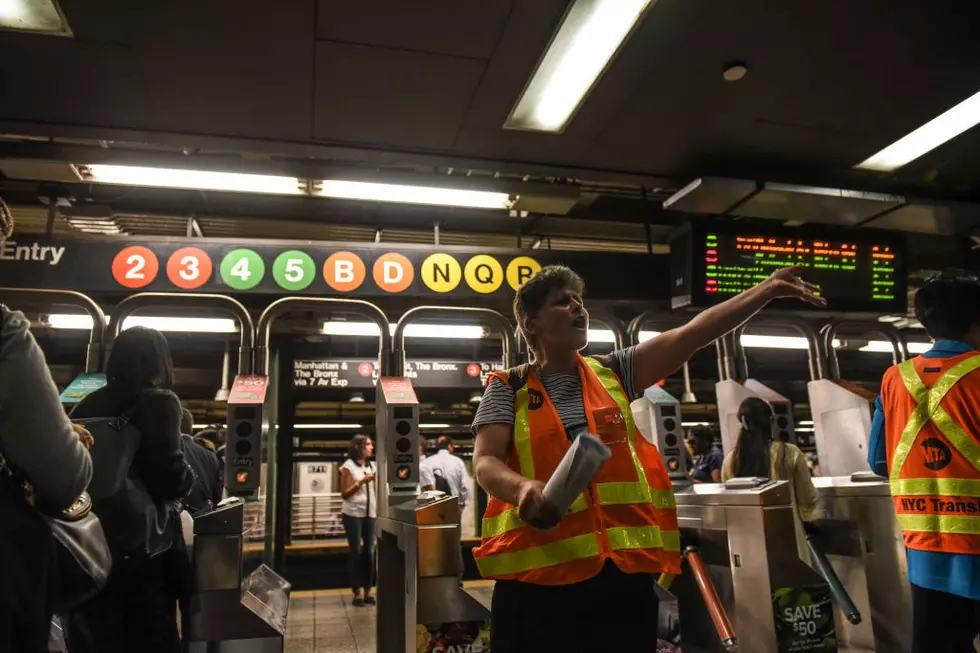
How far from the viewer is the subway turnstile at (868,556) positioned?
3.65m

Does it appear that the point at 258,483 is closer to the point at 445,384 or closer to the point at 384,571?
the point at 384,571

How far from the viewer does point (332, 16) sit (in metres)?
2.82

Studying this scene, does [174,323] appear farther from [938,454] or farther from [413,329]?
[938,454]

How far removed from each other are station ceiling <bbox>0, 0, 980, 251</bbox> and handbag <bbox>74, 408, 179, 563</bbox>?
5.69ft

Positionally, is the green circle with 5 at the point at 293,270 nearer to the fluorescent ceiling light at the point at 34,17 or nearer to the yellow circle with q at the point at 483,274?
the yellow circle with q at the point at 483,274

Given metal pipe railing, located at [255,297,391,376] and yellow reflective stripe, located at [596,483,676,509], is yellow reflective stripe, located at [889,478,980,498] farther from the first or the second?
metal pipe railing, located at [255,297,391,376]

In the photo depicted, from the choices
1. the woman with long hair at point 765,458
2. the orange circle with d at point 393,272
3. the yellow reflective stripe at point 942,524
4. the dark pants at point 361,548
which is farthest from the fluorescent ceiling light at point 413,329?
the yellow reflective stripe at point 942,524

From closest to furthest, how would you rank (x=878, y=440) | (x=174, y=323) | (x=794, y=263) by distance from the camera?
(x=878, y=440) < (x=794, y=263) < (x=174, y=323)

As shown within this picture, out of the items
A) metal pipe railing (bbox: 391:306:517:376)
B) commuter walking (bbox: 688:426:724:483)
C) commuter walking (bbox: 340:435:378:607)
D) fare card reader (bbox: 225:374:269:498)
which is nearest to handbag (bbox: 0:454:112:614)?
fare card reader (bbox: 225:374:269:498)

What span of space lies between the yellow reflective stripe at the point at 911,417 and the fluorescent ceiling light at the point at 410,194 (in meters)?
2.88

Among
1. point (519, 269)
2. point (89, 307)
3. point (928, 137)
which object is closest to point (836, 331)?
point (928, 137)

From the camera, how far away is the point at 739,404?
4.25 meters

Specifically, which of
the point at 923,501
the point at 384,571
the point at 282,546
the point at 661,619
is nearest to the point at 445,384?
the point at 282,546

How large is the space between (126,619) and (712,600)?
7.68 feet
